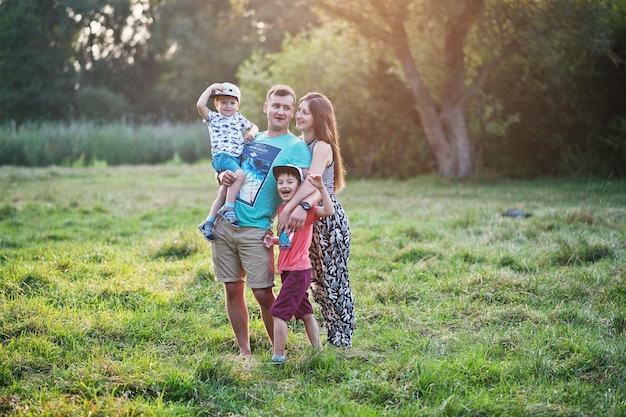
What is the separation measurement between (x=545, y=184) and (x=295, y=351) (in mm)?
12808

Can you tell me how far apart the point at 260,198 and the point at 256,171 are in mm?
170

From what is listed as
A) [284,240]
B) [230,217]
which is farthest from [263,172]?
[284,240]

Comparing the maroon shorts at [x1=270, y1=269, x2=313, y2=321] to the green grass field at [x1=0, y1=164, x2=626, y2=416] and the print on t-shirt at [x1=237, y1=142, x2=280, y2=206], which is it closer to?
the green grass field at [x1=0, y1=164, x2=626, y2=416]

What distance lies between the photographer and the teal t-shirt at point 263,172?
4328mm

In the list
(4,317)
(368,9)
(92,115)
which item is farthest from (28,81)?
(4,317)

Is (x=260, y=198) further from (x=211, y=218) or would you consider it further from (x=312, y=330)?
(x=312, y=330)

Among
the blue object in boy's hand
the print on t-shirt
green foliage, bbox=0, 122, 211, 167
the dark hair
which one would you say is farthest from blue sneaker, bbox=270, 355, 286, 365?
green foliage, bbox=0, 122, 211, 167

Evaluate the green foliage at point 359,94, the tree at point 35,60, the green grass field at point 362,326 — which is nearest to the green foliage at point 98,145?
the green foliage at point 359,94

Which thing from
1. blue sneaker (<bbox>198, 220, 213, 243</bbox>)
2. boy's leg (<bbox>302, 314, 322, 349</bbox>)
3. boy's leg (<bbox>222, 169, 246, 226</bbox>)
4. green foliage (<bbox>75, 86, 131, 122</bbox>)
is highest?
green foliage (<bbox>75, 86, 131, 122</bbox>)

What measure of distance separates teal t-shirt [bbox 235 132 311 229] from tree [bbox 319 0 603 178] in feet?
39.4

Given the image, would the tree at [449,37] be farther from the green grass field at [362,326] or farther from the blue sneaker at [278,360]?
the blue sneaker at [278,360]

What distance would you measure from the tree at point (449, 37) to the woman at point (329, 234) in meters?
11.7

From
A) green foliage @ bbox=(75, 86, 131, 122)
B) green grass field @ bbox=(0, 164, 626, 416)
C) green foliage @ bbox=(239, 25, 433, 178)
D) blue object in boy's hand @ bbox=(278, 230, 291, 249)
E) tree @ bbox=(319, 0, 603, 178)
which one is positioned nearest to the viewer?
green grass field @ bbox=(0, 164, 626, 416)

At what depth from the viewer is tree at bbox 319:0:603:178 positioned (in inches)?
600
